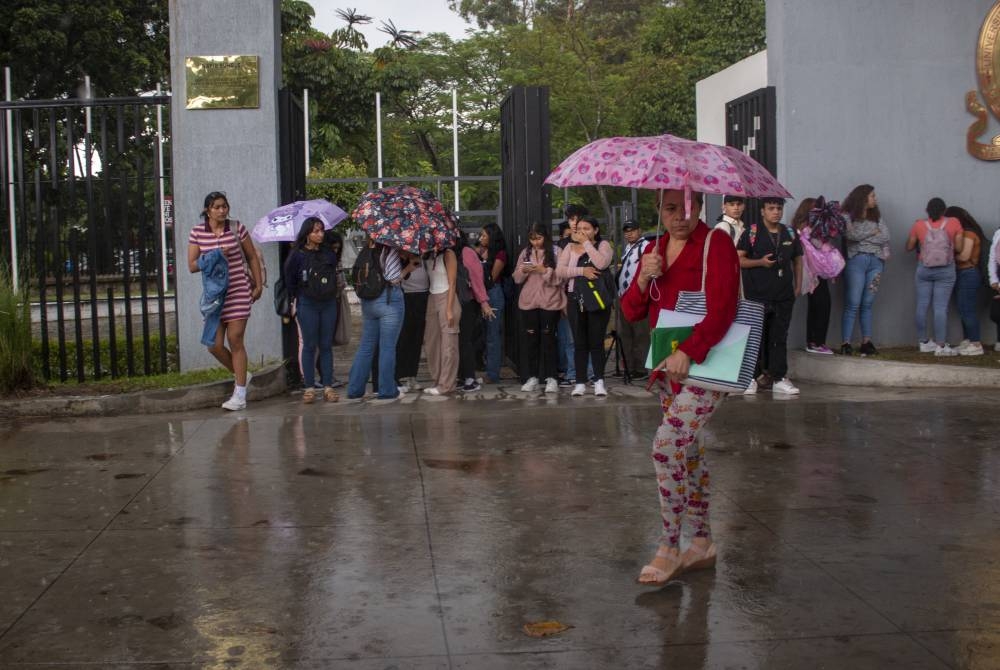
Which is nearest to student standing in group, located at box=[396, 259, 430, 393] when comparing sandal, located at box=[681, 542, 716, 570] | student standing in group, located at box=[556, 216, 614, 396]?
student standing in group, located at box=[556, 216, 614, 396]

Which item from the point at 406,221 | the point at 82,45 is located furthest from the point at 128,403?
the point at 82,45

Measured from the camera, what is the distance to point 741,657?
14.0 ft

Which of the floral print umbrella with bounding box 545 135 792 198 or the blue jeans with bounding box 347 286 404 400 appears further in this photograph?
the blue jeans with bounding box 347 286 404 400

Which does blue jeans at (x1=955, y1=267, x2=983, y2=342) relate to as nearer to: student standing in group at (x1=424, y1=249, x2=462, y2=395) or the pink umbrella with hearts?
student standing in group at (x1=424, y1=249, x2=462, y2=395)

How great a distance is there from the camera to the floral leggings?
521 centimetres

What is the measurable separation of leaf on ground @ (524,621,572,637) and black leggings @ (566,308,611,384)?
19.4 ft

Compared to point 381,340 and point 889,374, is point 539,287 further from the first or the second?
point 889,374

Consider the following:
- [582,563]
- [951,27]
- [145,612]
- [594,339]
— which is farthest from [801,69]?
[145,612]

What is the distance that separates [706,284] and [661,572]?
4.04ft

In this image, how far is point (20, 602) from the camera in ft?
16.3

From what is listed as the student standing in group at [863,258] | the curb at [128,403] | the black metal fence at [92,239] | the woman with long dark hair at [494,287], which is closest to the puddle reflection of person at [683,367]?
the curb at [128,403]

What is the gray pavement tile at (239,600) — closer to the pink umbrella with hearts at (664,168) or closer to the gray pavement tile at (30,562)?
the gray pavement tile at (30,562)

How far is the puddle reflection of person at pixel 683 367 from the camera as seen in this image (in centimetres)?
513

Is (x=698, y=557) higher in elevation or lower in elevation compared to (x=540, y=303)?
lower
